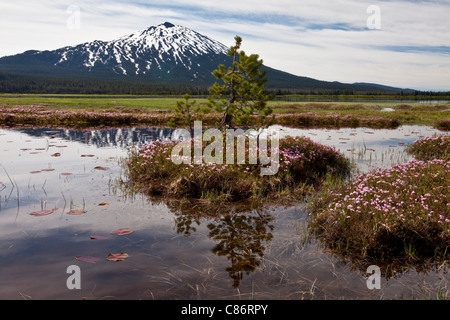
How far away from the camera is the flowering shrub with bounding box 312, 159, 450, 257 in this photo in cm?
586

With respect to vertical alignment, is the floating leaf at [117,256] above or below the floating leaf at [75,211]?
below

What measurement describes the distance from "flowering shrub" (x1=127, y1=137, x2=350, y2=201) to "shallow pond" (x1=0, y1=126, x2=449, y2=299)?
3.19ft

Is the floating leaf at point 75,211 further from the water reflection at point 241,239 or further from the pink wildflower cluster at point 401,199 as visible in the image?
the pink wildflower cluster at point 401,199

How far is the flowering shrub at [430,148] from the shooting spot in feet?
51.8

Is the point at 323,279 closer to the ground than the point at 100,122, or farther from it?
closer to the ground

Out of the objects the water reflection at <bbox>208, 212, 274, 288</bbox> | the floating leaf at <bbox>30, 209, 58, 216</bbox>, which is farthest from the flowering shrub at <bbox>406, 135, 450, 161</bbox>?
the floating leaf at <bbox>30, 209, 58, 216</bbox>

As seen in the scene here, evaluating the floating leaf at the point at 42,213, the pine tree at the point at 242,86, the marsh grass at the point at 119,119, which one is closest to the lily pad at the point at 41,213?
the floating leaf at the point at 42,213

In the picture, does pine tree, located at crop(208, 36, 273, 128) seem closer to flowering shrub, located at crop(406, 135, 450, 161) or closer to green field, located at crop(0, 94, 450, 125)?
flowering shrub, located at crop(406, 135, 450, 161)

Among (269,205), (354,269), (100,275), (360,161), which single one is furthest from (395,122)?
(100,275)

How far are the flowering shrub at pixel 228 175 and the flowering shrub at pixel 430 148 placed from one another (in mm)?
6358

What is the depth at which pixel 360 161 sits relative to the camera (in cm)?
1503

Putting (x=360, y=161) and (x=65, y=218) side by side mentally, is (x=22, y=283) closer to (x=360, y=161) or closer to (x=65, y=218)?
(x=65, y=218)

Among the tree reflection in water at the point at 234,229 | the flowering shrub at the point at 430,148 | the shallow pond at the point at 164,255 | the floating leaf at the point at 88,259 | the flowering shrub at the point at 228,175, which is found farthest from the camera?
the flowering shrub at the point at 430,148

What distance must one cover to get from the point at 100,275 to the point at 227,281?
198 centimetres
